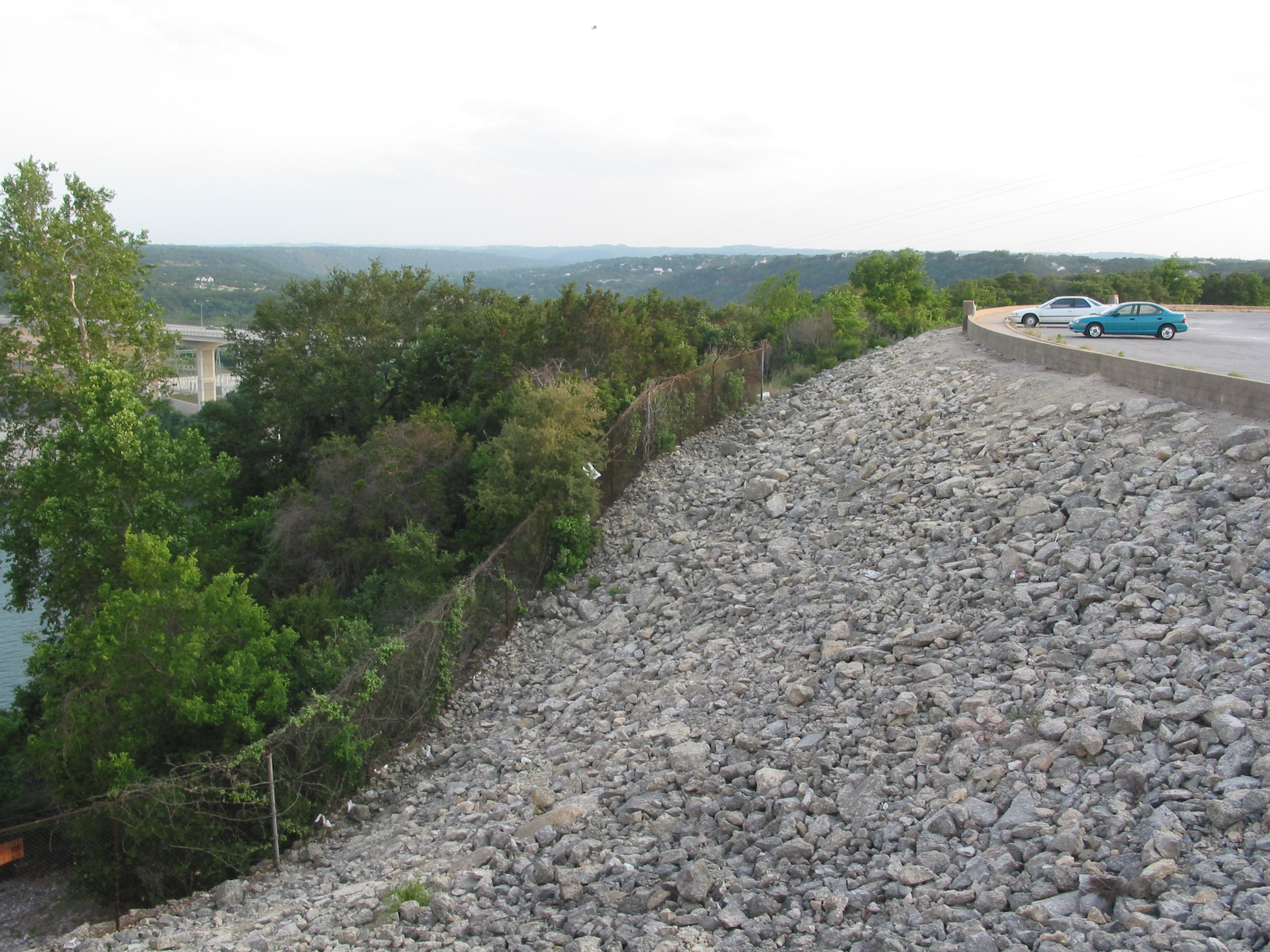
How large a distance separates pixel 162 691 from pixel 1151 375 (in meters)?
16.4

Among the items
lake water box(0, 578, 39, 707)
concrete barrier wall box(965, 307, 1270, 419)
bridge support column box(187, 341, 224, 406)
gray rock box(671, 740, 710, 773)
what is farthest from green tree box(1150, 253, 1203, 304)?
bridge support column box(187, 341, 224, 406)

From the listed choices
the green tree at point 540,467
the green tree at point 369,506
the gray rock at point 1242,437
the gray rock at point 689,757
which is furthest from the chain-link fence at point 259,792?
the gray rock at point 1242,437

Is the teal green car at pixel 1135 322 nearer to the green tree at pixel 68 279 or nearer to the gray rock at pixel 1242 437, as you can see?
the gray rock at pixel 1242 437

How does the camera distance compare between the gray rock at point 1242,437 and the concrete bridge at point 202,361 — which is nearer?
the gray rock at point 1242,437

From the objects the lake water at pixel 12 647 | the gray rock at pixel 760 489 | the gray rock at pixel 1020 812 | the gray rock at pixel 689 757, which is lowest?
the lake water at pixel 12 647

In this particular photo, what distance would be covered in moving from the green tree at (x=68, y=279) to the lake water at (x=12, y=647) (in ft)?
23.1

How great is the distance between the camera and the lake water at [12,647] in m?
25.4

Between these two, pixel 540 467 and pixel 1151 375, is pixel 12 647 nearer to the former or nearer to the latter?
pixel 540 467

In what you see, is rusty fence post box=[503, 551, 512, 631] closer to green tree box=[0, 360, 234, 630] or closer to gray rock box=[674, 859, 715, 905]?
green tree box=[0, 360, 234, 630]

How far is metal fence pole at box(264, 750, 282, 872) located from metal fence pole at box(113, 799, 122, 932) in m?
1.49

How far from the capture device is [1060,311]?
28609 mm

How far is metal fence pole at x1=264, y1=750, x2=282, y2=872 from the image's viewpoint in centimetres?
944

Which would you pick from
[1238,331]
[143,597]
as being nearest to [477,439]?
[143,597]

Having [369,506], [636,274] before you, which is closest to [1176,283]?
[369,506]
